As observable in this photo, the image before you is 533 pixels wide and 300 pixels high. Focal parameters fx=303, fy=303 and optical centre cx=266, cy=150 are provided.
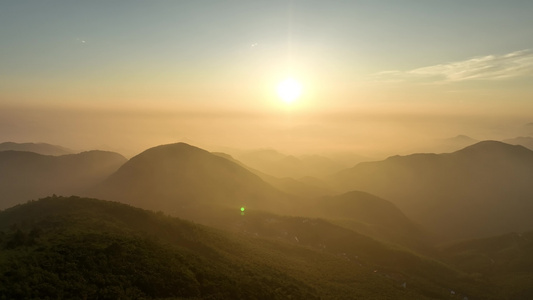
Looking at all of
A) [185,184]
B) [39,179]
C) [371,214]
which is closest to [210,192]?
[185,184]

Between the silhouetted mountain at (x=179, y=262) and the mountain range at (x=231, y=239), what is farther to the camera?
the mountain range at (x=231, y=239)

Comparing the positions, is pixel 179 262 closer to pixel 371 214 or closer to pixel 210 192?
pixel 210 192

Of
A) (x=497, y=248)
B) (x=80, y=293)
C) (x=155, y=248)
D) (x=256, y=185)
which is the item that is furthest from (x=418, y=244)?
(x=80, y=293)

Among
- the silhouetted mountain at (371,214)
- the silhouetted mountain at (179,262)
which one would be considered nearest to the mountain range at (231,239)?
the silhouetted mountain at (179,262)

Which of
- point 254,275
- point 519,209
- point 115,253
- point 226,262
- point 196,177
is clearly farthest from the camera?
point 519,209

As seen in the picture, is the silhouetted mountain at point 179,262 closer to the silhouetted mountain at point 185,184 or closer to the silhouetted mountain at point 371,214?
the silhouetted mountain at point 371,214

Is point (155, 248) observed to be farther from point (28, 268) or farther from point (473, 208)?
point (473, 208)

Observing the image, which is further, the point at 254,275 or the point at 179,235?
the point at 179,235
